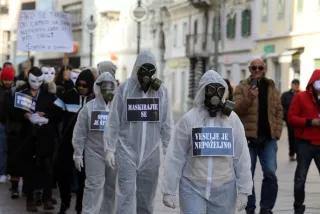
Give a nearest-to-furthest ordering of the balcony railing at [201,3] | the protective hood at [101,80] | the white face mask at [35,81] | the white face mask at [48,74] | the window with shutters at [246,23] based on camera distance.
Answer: the protective hood at [101,80] → the white face mask at [35,81] → the white face mask at [48,74] → the window with shutters at [246,23] → the balcony railing at [201,3]

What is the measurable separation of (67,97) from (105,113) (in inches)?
64.3

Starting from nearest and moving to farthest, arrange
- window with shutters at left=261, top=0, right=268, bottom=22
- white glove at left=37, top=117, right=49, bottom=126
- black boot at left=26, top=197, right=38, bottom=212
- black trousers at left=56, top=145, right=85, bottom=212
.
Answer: black trousers at left=56, top=145, right=85, bottom=212 → black boot at left=26, top=197, right=38, bottom=212 → white glove at left=37, top=117, right=49, bottom=126 → window with shutters at left=261, top=0, right=268, bottom=22

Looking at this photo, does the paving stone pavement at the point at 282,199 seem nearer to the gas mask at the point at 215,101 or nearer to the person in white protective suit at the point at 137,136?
the person in white protective suit at the point at 137,136

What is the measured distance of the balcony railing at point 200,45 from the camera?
5431 centimetres

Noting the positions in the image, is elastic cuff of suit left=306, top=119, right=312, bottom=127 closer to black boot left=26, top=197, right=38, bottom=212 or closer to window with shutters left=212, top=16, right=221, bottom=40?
black boot left=26, top=197, right=38, bottom=212

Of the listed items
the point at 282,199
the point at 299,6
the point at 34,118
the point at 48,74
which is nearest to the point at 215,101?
the point at 34,118

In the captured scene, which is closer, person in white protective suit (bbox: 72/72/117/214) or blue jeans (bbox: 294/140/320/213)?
person in white protective suit (bbox: 72/72/117/214)

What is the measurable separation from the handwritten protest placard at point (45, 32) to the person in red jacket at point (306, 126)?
765 cm

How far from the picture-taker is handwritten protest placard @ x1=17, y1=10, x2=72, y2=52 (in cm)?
1744

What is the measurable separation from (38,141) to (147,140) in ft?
11.1

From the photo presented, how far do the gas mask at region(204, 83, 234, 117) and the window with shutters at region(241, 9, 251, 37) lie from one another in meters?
39.5

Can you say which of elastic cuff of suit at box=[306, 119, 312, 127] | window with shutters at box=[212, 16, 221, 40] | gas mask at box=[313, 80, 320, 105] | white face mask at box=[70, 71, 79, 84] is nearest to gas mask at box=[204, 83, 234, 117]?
elastic cuff of suit at box=[306, 119, 312, 127]

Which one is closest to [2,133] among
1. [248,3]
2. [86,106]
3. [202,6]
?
[86,106]

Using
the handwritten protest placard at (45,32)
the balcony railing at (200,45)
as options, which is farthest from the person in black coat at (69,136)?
the balcony railing at (200,45)
